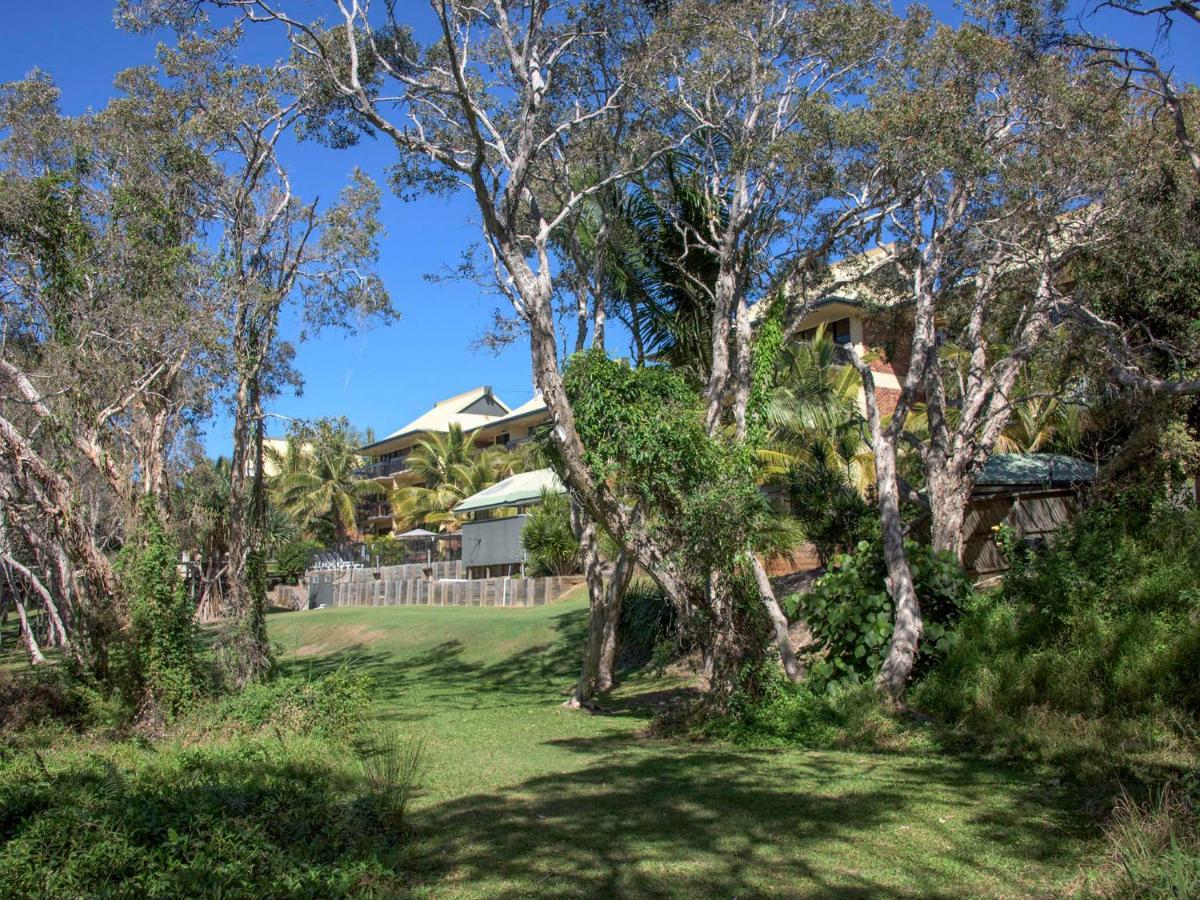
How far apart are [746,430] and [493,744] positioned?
5373 millimetres

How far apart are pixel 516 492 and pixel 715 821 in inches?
1075

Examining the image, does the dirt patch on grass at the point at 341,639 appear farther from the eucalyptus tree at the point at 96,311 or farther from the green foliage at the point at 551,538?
the eucalyptus tree at the point at 96,311

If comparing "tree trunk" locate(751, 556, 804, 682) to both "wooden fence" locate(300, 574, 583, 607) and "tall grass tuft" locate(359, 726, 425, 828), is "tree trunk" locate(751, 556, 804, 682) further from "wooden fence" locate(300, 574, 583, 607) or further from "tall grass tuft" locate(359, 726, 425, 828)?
"wooden fence" locate(300, 574, 583, 607)

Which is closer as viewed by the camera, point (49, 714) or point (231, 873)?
point (231, 873)

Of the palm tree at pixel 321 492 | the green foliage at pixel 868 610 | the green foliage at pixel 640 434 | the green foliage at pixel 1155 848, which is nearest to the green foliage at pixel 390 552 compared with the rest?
the palm tree at pixel 321 492

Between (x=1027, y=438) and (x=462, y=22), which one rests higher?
(x=462, y=22)

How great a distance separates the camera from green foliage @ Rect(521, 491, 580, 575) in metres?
28.4

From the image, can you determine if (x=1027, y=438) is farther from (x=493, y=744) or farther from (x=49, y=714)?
(x=49, y=714)

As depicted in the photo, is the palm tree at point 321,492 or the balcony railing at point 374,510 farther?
the balcony railing at point 374,510

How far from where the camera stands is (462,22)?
1461cm

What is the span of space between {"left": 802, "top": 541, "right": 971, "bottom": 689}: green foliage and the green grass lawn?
233cm

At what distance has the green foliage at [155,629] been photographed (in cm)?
1345

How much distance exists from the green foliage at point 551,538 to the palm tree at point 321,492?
2604 cm

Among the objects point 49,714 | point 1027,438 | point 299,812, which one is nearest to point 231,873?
point 299,812
